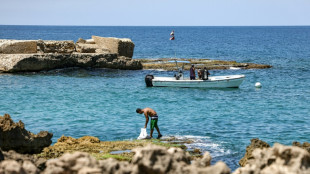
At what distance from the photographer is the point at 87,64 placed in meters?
45.1

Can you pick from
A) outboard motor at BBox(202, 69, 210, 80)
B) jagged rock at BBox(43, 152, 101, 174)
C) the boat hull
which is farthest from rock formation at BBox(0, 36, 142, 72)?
jagged rock at BBox(43, 152, 101, 174)

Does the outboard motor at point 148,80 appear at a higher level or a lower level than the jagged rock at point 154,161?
lower

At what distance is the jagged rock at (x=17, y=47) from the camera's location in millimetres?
43156

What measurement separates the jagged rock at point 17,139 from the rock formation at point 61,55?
89.4 feet

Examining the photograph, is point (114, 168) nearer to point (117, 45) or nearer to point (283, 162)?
point (283, 162)

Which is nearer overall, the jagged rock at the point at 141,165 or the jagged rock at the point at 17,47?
the jagged rock at the point at 141,165

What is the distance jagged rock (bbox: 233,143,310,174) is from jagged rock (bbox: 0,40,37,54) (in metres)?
37.4

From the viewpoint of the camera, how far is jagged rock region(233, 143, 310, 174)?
8188mm

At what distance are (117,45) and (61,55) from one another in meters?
6.52

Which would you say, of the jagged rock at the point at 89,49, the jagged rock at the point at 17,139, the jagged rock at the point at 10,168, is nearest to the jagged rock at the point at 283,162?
the jagged rock at the point at 10,168

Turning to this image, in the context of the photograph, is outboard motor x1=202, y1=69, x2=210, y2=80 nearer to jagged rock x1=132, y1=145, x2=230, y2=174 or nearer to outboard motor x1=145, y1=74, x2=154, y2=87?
outboard motor x1=145, y1=74, x2=154, y2=87

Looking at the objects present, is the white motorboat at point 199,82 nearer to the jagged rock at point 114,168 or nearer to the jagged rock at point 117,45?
the jagged rock at point 117,45

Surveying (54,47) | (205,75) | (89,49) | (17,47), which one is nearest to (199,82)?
(205,75)

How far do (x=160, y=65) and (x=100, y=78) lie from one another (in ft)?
36.9
